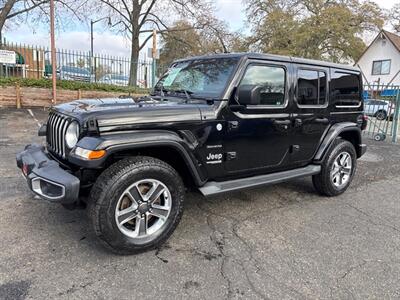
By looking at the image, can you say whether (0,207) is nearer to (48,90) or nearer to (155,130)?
(155,130)

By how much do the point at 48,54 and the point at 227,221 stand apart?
12.1 meters

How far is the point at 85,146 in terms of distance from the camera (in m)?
2.65

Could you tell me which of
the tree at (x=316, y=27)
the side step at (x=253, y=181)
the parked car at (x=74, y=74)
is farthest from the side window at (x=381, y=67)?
the side step at (x=253, y=181)

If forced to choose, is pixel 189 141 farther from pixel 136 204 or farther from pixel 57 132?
pixel 57 132

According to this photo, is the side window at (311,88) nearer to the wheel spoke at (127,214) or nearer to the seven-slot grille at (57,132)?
the wheel spoke at (127,214)

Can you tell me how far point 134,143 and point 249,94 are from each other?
4.27 ft

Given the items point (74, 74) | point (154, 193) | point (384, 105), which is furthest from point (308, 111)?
point (74, 74)

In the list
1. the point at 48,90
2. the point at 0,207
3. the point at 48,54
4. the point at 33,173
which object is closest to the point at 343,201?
the point at 33,173

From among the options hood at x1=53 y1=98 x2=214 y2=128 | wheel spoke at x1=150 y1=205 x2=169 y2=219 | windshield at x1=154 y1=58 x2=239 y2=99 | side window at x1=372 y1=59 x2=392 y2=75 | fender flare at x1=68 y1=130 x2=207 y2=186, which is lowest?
wheel spoke at x1=150 y1=205 x2=169 y2=219

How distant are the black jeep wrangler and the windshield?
0.02m

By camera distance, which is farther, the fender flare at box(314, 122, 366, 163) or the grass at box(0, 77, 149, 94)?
the grass at box(0, 77, 149, 94)

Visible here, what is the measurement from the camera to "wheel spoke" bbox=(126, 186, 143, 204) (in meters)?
2.86

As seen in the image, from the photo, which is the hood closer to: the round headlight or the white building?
the round headlight

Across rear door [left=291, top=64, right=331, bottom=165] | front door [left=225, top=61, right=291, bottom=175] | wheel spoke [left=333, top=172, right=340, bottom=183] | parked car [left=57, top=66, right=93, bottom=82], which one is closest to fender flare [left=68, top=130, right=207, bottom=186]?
front door [left=225, top=61, right=291, bottom=175]
